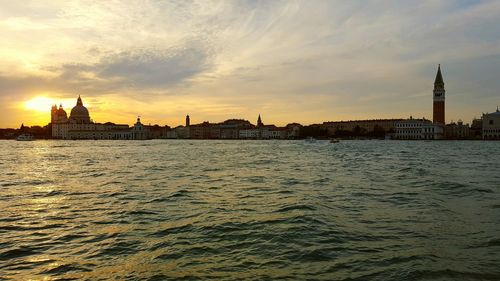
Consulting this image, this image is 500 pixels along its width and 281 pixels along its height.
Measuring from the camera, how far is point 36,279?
245 inches

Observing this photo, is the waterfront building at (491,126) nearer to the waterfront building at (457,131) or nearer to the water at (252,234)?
the waterfront building at (457,131)

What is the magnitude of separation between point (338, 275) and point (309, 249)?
138cm

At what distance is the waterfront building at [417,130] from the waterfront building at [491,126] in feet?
45.9

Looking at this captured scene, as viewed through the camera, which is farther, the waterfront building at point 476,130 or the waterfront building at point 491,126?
the waterfront building at point 476,130

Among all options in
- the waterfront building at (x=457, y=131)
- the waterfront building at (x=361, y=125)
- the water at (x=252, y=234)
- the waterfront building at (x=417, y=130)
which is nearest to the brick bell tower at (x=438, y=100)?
the waterfront building at (x=417, y=130)

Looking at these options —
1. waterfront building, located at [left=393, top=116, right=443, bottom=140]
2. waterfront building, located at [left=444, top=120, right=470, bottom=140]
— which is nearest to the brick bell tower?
waterfront building, located at [left=393, top=116, right=443, bottom=140]

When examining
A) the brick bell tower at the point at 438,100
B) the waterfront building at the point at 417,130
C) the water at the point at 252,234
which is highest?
the brick bell tower at the point at 438,100

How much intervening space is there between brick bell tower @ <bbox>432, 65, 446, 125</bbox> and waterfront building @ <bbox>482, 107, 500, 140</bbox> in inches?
519

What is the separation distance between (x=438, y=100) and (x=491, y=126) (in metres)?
18.5

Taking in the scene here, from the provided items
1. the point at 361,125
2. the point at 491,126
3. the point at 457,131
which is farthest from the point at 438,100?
the point at 361,125

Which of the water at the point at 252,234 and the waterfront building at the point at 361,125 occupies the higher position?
the waterfront building at the point at 361,125

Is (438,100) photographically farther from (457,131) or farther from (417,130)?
(457,131)

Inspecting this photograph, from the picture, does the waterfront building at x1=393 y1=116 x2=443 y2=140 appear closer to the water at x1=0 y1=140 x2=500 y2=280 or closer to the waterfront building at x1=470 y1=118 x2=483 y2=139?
the waterfront building at x1=470 y1=118 x2=483 y2=139

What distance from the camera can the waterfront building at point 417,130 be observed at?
153 meters
